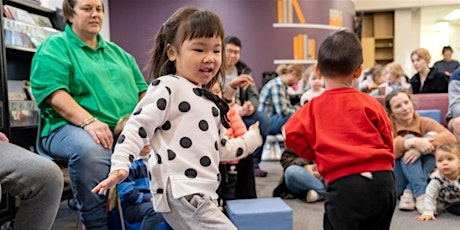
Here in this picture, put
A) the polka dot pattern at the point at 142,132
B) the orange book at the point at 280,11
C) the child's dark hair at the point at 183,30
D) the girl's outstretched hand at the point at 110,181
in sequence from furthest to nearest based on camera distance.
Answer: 1. the orange book at the point at 280,11
2. the child's dark hair at the point at 183,30
3. the polka dot pattern at the point at 142,132
4. the girl's outstretched hand at the point at 110,181

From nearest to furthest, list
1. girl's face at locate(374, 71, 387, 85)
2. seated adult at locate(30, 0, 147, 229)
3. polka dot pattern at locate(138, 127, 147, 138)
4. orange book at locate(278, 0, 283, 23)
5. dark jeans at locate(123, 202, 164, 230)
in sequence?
1. polka dot pattern at locate(138, 127, 147, 138)
2. seated adult at locate(30, 0, 147, 229)
3. dark jeans at locate(123, 202, 164, 230)
4. girl's face at locate(374, 71, 387, 85)
5. orange book at locate(278, 0, 283, 23)

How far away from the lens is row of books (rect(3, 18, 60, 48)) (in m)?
2.45

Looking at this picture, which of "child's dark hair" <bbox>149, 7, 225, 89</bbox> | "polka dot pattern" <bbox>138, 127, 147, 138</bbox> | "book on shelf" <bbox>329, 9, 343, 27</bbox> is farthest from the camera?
"book on shelf" <bbox>329, 9, 343, 27</bbox>

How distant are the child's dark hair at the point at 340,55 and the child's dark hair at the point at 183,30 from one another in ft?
1.17

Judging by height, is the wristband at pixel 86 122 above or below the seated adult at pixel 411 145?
above

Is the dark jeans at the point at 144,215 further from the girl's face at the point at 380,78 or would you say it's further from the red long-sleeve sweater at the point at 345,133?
the girl's face at the point at 380,78

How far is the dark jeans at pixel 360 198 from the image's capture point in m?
1.33

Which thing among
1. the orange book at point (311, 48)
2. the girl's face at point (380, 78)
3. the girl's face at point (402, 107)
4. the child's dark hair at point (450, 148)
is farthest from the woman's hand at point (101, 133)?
the orange book at point (311, 48)

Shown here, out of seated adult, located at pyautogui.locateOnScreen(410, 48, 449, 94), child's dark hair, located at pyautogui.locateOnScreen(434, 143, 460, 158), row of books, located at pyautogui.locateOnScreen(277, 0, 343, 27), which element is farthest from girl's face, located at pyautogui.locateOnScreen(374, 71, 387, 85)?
child's dark hair, located at pyautogui.locateOnScreen(434, 143, 460, 158)

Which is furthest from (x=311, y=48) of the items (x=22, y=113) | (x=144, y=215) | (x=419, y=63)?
(x=144, y=215)

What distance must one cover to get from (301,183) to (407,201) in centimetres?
69

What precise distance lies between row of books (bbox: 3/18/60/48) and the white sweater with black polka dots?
1.65 m

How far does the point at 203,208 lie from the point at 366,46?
422 inches

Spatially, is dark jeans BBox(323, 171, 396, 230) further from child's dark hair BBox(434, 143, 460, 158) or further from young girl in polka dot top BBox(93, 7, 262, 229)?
child's dark hair BBox(434, 143, 460, 158)
